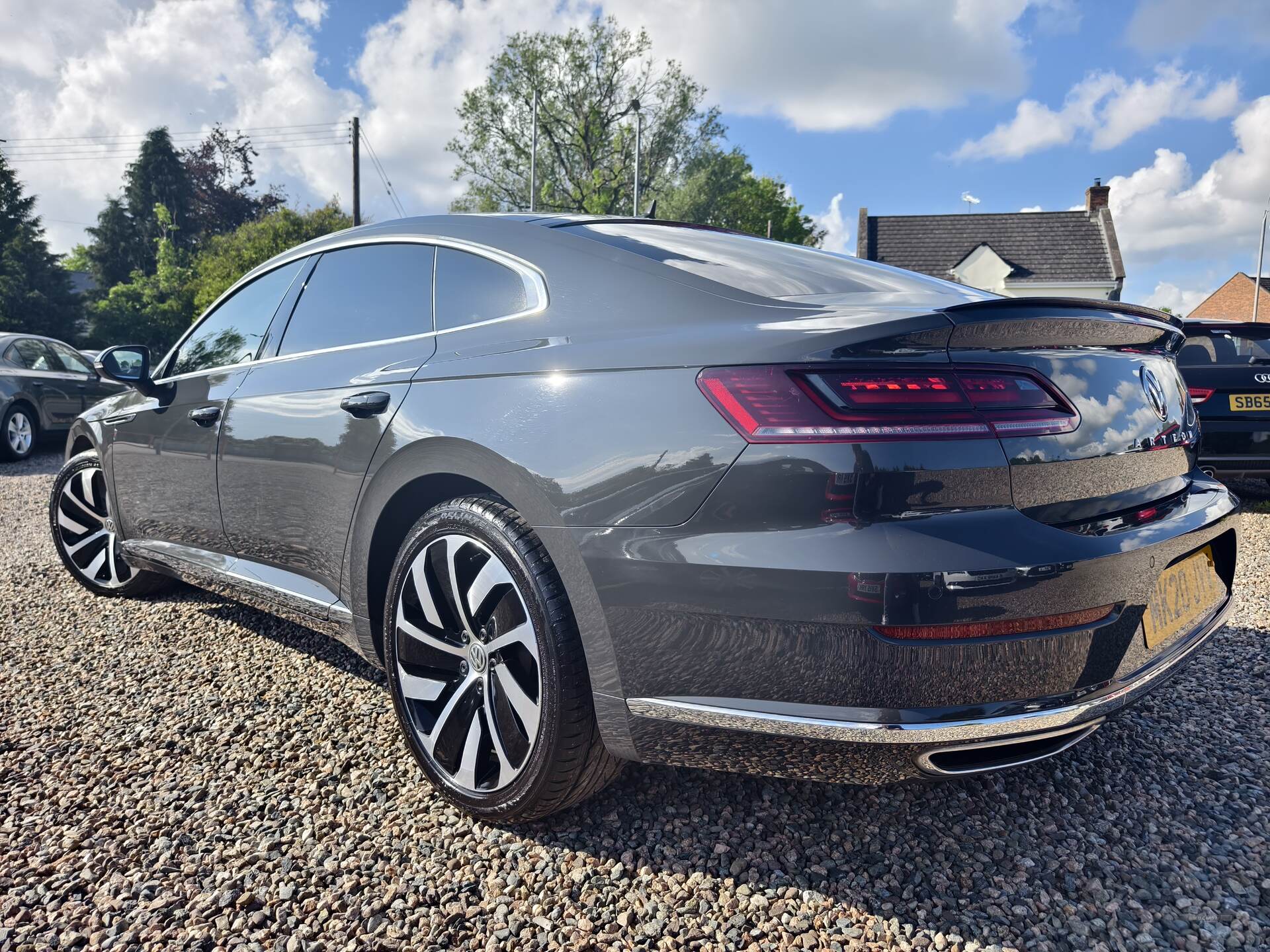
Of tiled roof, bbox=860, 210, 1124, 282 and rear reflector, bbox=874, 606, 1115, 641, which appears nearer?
rear reflector, bbox=874, 606, 1115, 641

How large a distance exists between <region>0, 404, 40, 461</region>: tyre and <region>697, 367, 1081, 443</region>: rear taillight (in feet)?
37.0

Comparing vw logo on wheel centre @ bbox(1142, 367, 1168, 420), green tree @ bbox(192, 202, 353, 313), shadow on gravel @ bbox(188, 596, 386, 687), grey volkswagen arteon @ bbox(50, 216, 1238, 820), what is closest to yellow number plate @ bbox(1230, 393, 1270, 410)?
grey volkswagen arteon @ bbox(50, 216, 1238, 820)

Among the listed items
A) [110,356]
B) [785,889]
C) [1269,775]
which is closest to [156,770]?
[785,889]

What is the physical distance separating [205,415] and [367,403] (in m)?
1.15

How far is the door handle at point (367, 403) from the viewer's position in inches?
95.5

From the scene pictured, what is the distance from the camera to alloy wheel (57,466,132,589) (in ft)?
13.8

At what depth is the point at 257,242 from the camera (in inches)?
1463

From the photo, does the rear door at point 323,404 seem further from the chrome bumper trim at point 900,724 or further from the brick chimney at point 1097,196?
the brick chimney at point 1097,196

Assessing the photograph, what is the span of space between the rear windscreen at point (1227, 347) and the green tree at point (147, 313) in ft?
141

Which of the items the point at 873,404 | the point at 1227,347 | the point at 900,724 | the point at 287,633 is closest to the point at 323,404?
the point at 287,633

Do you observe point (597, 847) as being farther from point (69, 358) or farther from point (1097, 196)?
point (1097, 196)

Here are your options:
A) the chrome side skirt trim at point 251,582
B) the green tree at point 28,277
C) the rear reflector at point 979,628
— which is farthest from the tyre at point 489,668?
the green tree at point 28,277

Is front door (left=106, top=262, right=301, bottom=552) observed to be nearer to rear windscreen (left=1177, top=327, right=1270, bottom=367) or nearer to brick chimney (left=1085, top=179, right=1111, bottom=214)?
rear windscreen (left=1177, top=327, right=1270, bottom=367)

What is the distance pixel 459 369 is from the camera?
2.26 metres
